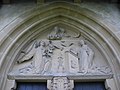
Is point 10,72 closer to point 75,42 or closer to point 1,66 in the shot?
point 1,66

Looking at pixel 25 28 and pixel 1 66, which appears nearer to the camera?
pixel 1 66

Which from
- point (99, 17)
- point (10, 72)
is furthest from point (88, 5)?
point (10, 72)

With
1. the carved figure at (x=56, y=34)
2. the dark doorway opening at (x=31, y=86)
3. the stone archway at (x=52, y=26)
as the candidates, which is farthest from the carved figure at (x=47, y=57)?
the stone archway at (x=52, y=26)

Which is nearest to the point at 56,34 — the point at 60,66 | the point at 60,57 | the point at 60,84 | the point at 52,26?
the point at 52,26

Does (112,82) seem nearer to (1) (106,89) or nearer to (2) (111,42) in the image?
(1) (106,89)

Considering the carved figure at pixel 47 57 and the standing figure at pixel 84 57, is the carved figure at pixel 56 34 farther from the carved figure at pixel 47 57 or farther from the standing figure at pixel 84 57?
Answer: the standing figure at pixel 84 57

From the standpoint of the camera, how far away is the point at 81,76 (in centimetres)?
512

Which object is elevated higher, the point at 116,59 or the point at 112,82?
the point at 116,59

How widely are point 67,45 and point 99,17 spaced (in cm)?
90

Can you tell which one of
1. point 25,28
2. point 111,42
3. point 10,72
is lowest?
point 10,72

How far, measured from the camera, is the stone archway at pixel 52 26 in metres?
5.09

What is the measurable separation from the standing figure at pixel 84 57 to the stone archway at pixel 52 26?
19 centimetres

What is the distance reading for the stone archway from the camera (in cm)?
509

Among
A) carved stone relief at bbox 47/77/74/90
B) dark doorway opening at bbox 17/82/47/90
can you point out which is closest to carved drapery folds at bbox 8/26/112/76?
carved stone relief at bbox 47/77/74/90
